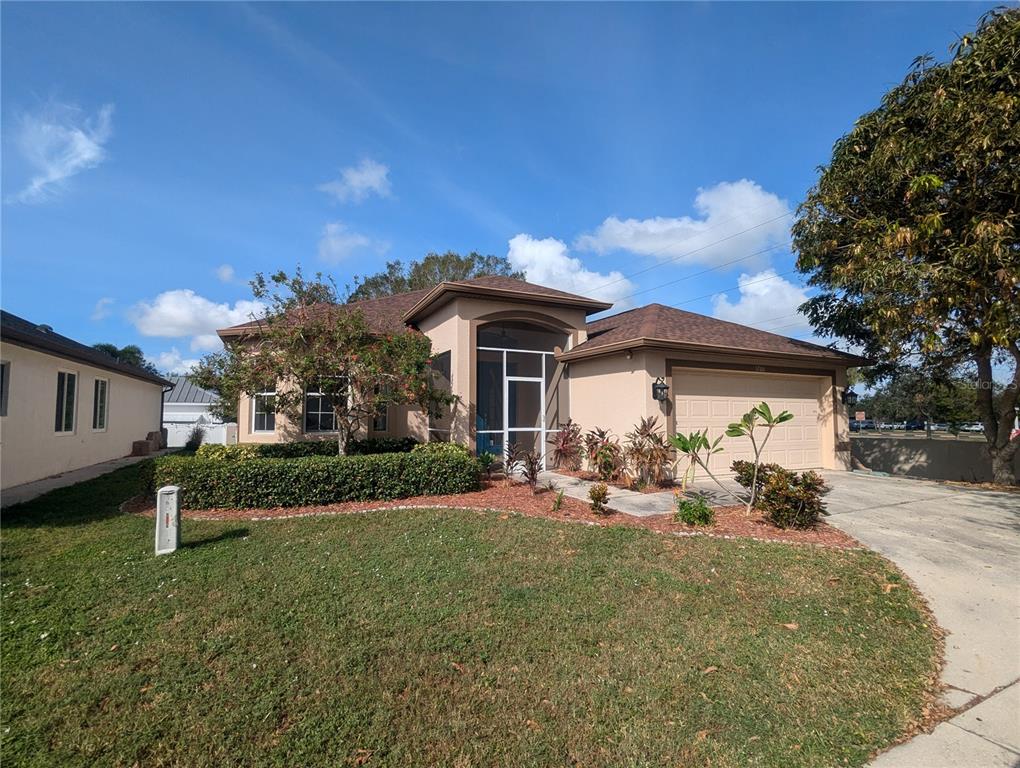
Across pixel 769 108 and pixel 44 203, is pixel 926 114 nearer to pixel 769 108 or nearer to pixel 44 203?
pixel 769 108

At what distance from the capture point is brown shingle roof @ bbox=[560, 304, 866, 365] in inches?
419

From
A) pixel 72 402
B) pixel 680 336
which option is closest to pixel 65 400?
pixel 72 402

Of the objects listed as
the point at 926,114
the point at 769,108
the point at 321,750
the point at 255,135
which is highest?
the point at 769,108

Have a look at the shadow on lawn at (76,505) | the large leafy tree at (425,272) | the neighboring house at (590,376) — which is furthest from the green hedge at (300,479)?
the large leafy tree at (425,272)

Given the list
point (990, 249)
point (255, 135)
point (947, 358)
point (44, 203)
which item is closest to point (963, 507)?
point (990, 249)

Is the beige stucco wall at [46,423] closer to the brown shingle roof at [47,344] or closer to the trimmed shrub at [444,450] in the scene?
the brown shingle roof at [47,344]

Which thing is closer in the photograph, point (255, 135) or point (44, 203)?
point (44, 203)

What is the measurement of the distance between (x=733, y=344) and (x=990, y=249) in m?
4.66

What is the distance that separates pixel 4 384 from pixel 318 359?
627 centimetres

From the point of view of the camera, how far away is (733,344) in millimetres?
11461

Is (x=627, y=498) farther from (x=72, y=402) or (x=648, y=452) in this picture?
(x=72, y=402)

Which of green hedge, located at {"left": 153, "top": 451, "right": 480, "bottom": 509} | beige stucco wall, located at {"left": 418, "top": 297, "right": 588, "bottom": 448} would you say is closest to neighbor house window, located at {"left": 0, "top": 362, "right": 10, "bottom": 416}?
green hedge, located at {"left": 153, "top": 451, "right": 480, "bottom": 509}

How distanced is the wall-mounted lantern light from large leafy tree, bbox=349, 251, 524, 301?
2240cm

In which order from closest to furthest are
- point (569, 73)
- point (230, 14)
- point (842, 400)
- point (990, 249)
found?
point (230, 14)
point (990, 249)
point (569, 73)
point (842, 400)
